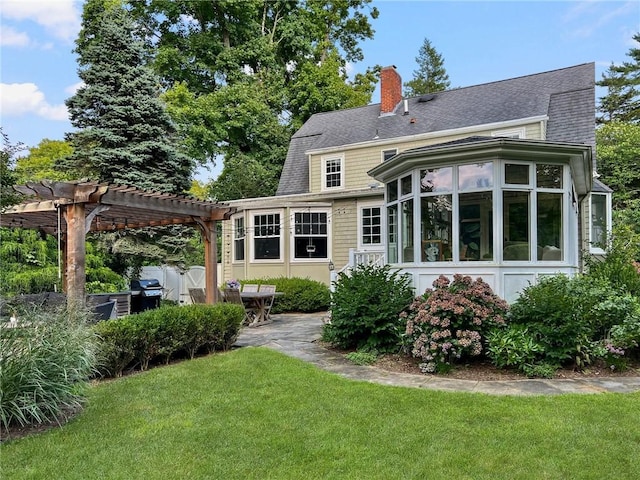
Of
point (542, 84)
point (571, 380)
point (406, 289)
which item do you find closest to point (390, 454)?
point (571, 380)

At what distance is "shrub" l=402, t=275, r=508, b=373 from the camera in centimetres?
562

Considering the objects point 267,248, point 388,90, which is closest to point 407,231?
point 267,248

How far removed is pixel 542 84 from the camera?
13852 millimetres

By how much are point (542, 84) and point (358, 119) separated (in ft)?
20.7

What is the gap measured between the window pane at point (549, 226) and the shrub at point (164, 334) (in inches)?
195

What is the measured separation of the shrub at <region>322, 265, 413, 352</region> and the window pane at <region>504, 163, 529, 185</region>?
223 centimetres

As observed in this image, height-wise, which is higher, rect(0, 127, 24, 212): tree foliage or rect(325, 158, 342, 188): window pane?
rect(325, 158, 342, 188): window pane

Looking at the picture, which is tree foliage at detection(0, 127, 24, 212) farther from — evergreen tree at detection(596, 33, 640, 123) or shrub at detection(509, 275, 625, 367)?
evergreen tree at detection(596, 33, 640, 123)

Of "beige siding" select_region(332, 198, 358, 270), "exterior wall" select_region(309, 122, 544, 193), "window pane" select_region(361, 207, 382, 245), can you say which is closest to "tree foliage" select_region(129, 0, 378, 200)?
"exterior wall" select_region(309, 122, 544, 193)

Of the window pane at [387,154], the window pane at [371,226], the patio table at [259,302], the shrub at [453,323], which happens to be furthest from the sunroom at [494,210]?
the window pane at [387,154]

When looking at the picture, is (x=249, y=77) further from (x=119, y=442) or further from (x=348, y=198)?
(x=119, y=442)

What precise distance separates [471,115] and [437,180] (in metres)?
7.78

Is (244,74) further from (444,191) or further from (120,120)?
(444,191)

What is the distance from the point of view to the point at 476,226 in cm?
678
